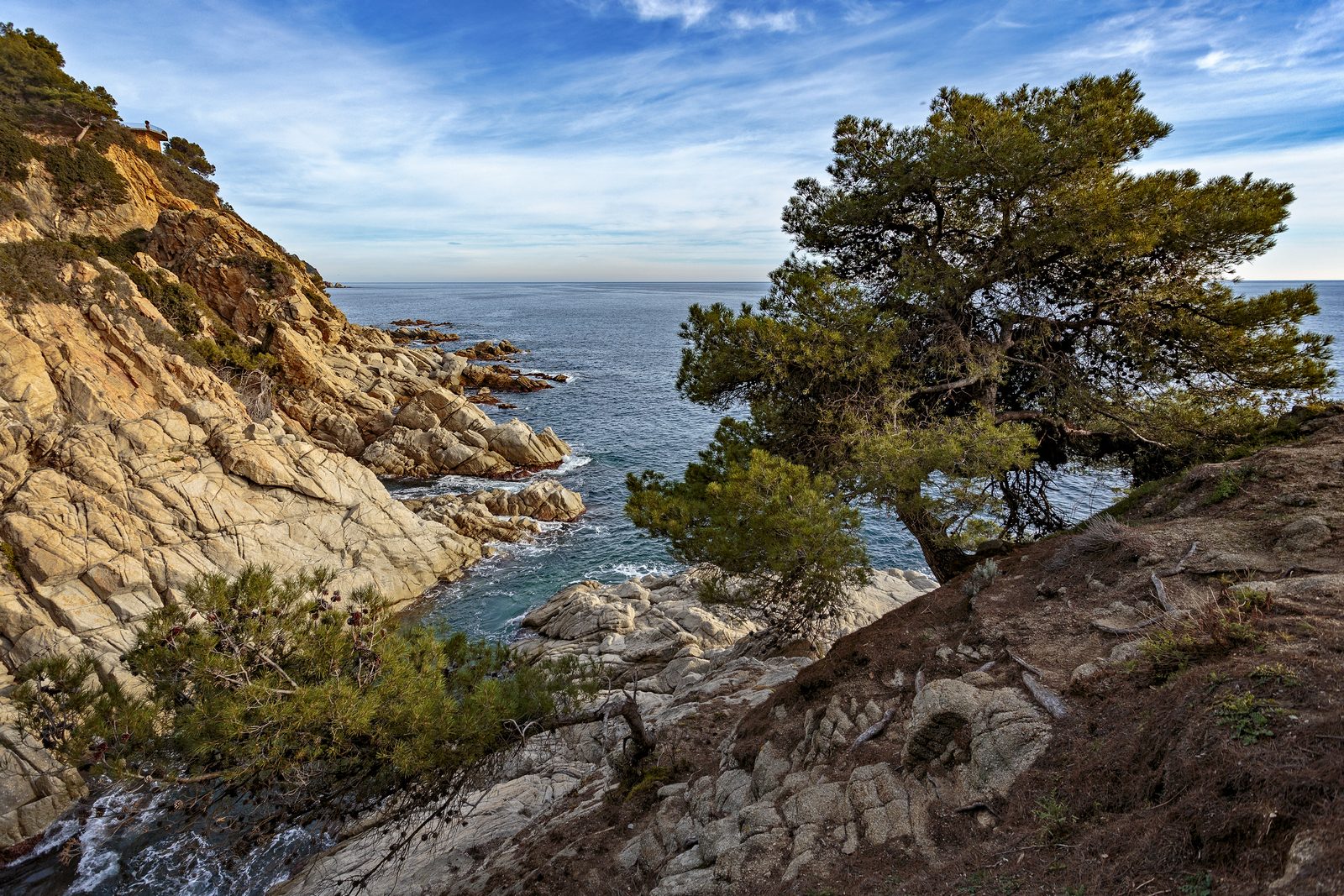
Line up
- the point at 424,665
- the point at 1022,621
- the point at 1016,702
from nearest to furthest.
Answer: the point at 1016,702, the point at 424,665, the point at 1022,621

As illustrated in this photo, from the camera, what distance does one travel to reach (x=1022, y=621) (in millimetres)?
7980

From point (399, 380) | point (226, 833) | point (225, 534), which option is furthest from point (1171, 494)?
point (399, 380)

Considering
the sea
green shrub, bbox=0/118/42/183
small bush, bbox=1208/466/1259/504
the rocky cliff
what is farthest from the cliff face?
small bush, bbox=1208/466/1259/504

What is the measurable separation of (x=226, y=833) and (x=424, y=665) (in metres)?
11.1

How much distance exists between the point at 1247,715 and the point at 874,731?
365cm

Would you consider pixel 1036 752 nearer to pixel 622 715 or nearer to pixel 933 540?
pixel 933 540

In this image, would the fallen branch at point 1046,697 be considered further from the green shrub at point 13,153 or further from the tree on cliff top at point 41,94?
the tree on cliff top at point 41,94

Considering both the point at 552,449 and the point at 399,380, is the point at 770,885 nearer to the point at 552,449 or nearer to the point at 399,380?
the point at 552,449

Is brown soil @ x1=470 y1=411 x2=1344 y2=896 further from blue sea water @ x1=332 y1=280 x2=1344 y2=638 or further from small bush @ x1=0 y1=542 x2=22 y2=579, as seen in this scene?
small bush @ x1=0 y1=542 x2=22 y2=579

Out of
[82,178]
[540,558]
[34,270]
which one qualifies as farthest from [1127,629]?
[82,178]

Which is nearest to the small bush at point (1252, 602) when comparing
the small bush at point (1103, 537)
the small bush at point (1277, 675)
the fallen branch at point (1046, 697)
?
the small bush at point (1277, 675)

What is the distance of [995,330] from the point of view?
12.8m

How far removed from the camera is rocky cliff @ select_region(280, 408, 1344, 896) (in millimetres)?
4125

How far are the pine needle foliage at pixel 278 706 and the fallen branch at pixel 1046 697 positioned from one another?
19.3ft
